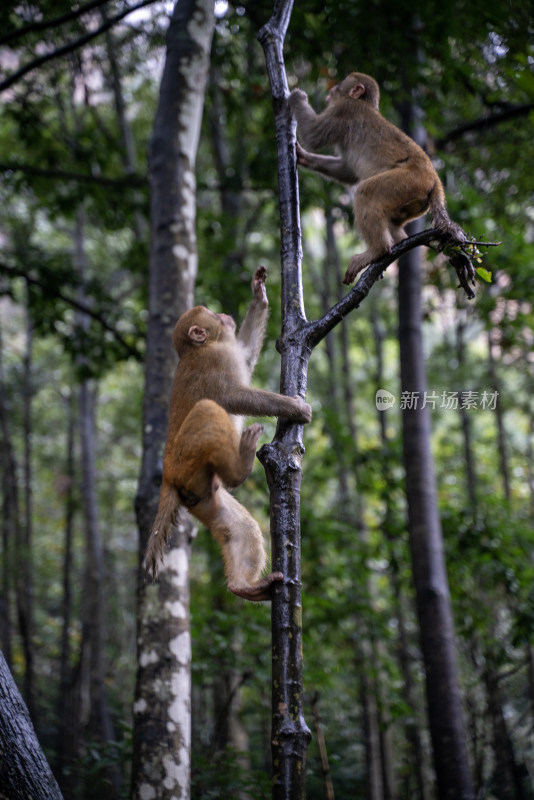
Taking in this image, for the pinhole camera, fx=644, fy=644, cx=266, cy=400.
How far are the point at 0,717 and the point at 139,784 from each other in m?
1.76

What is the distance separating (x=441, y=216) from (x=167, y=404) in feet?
8.47

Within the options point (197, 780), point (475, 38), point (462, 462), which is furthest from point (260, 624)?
point (462, 462)

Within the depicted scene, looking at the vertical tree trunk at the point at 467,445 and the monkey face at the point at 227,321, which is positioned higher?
the vertical tree trunk at the point at 467,445

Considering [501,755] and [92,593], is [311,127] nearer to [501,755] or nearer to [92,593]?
[501,755]

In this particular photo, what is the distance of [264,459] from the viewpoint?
2740 mm

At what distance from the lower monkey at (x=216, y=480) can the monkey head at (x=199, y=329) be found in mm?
837

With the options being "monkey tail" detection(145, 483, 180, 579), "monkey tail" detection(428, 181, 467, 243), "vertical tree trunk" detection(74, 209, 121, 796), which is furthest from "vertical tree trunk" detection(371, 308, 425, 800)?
"vertical tree trunk" detection(74, 209, 121, 796)

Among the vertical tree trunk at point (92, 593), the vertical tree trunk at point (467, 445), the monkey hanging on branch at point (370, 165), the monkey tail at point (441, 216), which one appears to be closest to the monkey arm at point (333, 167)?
the monkey hanging on branch at point (370, 165)

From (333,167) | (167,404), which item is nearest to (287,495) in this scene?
(167,404)

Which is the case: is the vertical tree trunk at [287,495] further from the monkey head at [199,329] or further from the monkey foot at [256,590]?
the monkey head at [199,329]

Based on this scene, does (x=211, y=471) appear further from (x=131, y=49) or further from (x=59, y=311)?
(x=131, y=49)

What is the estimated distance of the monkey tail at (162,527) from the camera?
3.52 meters

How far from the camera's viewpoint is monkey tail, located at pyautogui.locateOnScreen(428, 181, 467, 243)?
320 centimetres

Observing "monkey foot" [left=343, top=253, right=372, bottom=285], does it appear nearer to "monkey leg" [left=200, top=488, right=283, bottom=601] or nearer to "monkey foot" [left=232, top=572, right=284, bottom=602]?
"monkey leg" [left=200, top=488, right=283, bottom=601]
